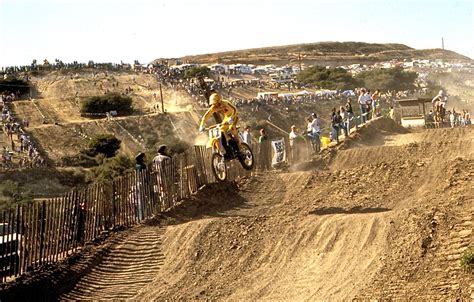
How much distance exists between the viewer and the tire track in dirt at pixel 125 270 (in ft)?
39.1

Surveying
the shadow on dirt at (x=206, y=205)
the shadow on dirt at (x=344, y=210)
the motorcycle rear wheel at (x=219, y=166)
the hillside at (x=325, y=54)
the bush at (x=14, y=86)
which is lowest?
the shadow on dirt at (x=344, y=210)

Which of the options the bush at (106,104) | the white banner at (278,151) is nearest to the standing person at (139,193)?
the white banner at (278,151)

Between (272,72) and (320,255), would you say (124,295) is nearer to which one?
(320,255)

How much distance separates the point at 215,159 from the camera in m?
15.2

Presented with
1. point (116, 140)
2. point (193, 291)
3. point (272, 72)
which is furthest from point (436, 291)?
point (272, 72)

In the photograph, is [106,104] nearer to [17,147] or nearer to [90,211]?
[17,147]

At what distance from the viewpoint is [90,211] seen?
1370 cm

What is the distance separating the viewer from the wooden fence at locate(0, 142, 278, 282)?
1187cm

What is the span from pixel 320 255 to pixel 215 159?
4.51m

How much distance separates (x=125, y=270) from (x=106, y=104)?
178 ft

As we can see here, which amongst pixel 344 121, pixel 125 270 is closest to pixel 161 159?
pixel 125 270

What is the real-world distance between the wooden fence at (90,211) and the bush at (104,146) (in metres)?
34.6

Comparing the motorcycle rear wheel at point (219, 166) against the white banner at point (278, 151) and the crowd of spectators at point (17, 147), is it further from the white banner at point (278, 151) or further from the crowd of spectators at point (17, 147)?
the crowd of spectators at point (17, 147)

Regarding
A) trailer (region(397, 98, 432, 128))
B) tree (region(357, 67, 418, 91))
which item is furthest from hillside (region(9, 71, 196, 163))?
tree (region(357, 67, 418, 91))
